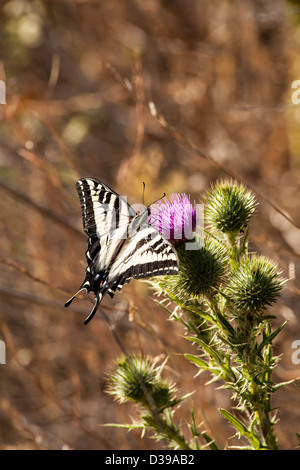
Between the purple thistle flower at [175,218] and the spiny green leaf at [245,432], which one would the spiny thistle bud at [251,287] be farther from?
the spiny green leaf at [245,432]

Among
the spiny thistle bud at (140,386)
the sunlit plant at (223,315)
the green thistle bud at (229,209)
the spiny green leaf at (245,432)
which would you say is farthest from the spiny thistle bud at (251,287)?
the spiny thistle bud at (140,386)

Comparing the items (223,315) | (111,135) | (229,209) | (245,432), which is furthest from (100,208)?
(111,135)

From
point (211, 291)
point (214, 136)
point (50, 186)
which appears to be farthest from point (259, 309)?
point (214, 136)

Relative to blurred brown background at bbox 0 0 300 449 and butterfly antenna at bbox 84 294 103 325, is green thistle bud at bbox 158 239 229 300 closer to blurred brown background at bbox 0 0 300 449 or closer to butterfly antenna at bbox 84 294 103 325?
butterfly antenna at bbox 84 294 103 325

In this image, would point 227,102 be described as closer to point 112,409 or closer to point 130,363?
point 112,409

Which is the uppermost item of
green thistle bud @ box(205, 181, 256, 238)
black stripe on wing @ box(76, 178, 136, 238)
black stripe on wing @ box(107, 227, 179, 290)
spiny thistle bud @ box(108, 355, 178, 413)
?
black stripe on wing @ box(76, 178, 136, 238)

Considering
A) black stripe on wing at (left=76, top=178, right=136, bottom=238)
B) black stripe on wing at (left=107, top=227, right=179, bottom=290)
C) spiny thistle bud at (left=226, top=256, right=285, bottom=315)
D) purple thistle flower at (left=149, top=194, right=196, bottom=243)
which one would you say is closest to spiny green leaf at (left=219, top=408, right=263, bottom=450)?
spiny thistle bud at (left=226, top=256, right=285, bottom=315)

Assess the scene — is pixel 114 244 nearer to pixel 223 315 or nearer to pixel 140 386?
pixel 140 386
